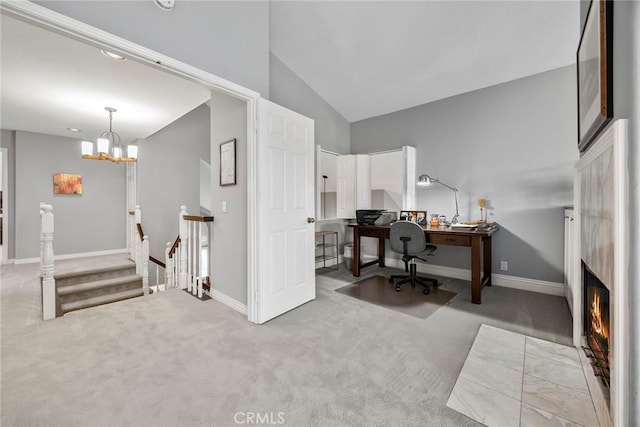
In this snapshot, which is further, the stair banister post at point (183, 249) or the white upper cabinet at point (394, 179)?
the white upper cabinet at point (394, 179)

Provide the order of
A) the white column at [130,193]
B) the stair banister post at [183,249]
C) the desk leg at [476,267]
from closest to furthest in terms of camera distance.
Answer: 1. the desk leg at [476,267]
2. the stair banister post at [183,249]
3. the white column at [130,193]

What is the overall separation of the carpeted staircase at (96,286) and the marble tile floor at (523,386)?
4641 millimetres

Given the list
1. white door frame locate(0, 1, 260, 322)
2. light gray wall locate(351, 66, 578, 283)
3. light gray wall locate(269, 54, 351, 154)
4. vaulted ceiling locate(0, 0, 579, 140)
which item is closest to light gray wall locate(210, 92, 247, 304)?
white door frame locate(0, 1, 260, 322)

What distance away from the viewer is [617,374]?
95cm

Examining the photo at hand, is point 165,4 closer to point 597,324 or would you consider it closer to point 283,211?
point 283,211

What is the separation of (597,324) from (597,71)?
126cm

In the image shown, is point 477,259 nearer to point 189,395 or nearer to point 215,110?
point 189,395

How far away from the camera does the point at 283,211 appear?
257 centimetres

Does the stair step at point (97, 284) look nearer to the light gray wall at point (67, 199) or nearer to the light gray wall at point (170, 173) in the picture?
the light gray wall at point (170, 173)

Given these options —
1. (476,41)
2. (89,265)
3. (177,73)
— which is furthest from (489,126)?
(89,265)

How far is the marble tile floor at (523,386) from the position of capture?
4.37 ft

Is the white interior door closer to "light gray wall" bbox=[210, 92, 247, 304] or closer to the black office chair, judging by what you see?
"light gray wall" bbox=[210, 92, 247, 304]

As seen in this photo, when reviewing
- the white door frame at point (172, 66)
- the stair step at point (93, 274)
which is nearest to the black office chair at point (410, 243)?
the white door frame at point (172, 66)

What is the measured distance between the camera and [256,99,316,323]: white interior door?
7.77ft
